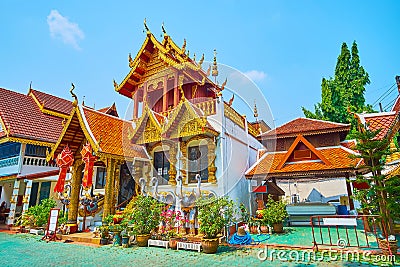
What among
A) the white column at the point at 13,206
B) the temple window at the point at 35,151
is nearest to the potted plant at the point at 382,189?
the white column at the point at 13,206

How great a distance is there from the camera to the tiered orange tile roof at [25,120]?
1414 cm

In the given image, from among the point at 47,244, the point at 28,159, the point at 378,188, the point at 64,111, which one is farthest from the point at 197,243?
the point at 64,111

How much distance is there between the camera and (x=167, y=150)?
11.1 metres

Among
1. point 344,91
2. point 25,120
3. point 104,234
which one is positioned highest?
point 344,91

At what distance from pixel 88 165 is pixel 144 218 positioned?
137 inches

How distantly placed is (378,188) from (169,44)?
1129 centimetres

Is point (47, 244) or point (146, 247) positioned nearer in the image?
point (146, 247)

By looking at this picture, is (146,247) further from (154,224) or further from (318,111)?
(318,111)

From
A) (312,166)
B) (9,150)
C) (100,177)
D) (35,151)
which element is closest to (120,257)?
(100,177)

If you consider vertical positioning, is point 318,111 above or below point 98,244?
above

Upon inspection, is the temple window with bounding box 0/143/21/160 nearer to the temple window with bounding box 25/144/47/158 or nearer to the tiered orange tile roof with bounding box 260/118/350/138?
the temple window with bounding box 25/144/47/158

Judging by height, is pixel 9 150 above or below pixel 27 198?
above

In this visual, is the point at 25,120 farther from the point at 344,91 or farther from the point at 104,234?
the point at 344,91

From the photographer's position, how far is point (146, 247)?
8109 millimetres
